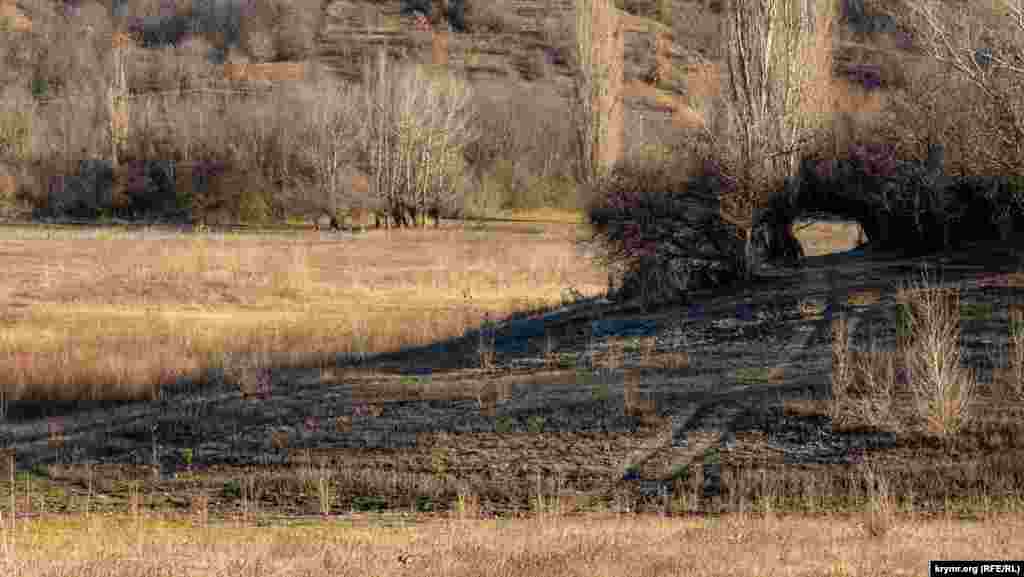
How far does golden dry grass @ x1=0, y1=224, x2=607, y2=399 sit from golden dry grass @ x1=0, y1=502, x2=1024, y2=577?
9.80 m

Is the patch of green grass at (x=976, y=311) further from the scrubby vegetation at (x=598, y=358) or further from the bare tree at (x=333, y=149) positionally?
the bare tree at (x=333, y=149)

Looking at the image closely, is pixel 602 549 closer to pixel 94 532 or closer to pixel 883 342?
pixel 94 532

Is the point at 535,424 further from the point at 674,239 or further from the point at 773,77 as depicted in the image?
the point at 773,77

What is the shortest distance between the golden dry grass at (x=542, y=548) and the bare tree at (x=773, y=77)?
1055 centimetres

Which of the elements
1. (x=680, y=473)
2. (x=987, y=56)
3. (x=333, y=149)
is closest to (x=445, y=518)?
(x=680, y=473)

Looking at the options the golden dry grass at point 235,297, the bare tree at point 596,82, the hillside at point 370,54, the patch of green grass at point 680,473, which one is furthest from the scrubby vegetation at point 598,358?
the hillside at point 370,54

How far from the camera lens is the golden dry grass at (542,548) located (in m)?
7.17

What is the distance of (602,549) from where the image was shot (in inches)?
299

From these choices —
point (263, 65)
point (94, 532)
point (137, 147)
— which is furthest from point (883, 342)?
point (263, 65)

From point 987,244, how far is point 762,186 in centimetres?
339

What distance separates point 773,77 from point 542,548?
13.5 meters

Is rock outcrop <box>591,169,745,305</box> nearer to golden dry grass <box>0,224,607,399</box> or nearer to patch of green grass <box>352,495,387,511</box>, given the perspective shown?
golden dry grass <box>0,224,607,399</box>

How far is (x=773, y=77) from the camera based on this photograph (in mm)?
19500

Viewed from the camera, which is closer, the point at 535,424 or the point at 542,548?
the point at 542,548
